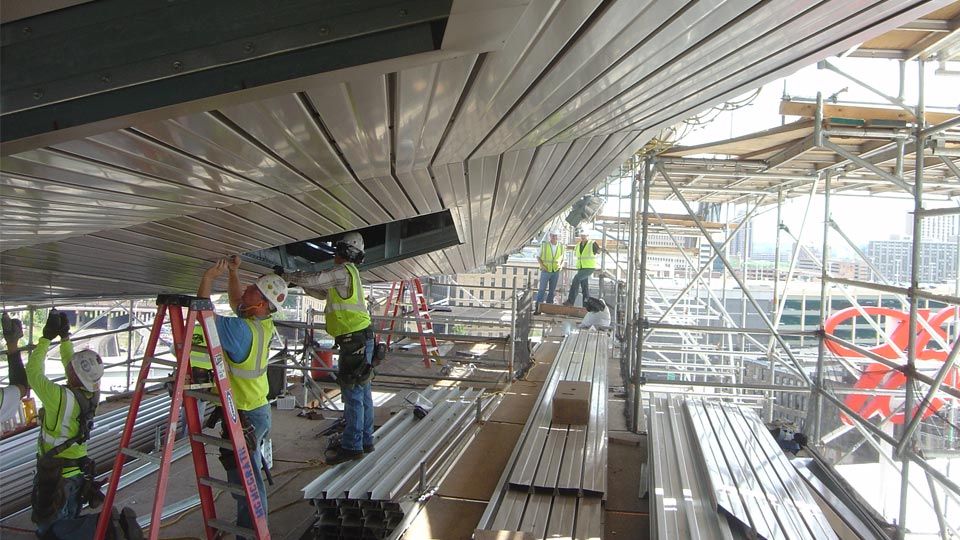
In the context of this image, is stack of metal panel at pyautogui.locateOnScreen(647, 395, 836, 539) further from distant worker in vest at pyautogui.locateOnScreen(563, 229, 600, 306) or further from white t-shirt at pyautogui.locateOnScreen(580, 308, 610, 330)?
distant worker in vest at pyautogui.locateOnScreen(563, 229, 600, 306)

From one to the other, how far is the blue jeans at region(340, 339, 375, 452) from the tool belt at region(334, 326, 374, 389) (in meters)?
0.04

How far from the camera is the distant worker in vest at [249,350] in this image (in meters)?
3.45

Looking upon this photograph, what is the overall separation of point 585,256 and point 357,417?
6.28 metres

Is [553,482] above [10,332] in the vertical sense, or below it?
below

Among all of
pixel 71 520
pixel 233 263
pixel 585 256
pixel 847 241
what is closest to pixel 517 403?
pixel 233 263

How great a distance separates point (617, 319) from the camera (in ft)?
32.4

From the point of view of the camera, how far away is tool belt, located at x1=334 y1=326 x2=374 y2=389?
4051mm

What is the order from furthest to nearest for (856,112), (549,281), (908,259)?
1. (908,259)
2. (549,281)
3. (856,112)

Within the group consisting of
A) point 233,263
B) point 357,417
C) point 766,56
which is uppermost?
point 766,56

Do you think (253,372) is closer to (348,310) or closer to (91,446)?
(348,310)

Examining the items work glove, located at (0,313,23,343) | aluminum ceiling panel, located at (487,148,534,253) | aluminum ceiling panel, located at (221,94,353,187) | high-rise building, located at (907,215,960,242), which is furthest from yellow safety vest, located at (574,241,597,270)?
aluminum ceiling panel, located at (221,94,353,187)

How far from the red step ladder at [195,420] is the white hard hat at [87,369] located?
806 millimetres

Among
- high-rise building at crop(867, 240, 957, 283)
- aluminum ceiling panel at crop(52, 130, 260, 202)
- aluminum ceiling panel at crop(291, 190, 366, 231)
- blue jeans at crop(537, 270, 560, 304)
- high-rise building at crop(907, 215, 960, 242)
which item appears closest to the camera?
aluminum ceiling panel at crop(52, 130, 260, 202)

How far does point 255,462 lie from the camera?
3602 mm
